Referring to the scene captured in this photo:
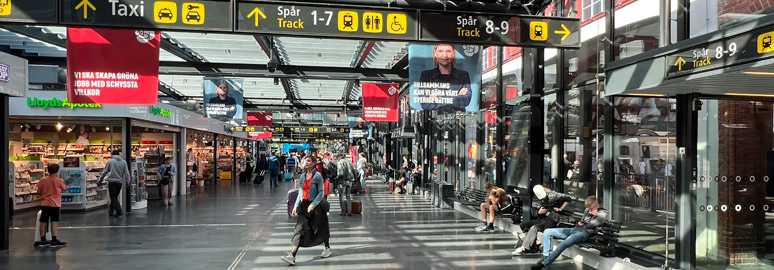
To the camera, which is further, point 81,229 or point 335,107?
point 335,107

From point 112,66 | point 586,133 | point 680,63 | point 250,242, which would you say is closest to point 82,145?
point 112,66

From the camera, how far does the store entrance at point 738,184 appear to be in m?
6.89

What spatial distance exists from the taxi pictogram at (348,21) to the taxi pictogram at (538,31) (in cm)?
222

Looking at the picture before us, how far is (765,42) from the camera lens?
171 inches

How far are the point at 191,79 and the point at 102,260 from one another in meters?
15.2

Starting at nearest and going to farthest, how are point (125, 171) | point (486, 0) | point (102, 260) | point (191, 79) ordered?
1. point (102, 260)
2. point (486, 0)
3. point (125, 171)
4. point (191, 79)

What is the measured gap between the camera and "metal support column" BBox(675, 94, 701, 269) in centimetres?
647

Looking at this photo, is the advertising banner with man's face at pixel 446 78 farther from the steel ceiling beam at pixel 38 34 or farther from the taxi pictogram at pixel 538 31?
the steel ceiling beam at pixel 38 34

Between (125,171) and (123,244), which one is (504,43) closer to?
(123,244)

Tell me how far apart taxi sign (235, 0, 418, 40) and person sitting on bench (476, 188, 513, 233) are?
5.66 m

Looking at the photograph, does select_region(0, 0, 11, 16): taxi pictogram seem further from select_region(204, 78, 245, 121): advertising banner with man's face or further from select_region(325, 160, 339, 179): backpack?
select_region(204, 78, 245, 121): advertising banner with man's face

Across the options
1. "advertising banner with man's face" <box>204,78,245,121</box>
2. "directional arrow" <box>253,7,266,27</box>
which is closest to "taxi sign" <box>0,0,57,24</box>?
"directional arrow" <box>253,7,266,27</box>

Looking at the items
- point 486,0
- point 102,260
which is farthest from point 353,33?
point 102,260

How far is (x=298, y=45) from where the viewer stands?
1484 cm
